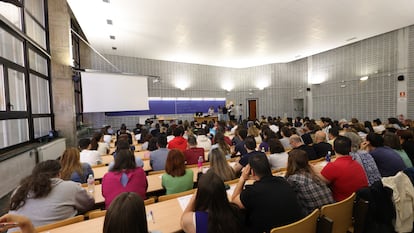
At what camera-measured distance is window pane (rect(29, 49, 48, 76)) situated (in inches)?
225

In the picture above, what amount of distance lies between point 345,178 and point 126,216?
8.12ft

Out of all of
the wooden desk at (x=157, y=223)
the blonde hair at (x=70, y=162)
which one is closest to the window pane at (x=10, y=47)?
the blonde hair at (x=70, y=162)

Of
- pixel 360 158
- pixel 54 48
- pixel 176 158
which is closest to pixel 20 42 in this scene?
pixel 54 48

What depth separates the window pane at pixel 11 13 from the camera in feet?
14.2

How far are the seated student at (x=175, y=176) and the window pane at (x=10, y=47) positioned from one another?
4413mm

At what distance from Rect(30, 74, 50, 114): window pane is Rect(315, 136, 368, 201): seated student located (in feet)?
23.9

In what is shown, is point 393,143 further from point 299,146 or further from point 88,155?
point 88,155

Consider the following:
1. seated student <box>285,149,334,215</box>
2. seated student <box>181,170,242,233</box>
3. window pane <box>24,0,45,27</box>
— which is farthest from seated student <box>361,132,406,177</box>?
window pane <box>24,0,45,27</box>

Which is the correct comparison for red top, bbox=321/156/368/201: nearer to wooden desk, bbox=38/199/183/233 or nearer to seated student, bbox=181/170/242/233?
seated student, bbox=181/170/242/233

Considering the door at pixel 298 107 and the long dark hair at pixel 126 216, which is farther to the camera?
the door at pixel 298 107

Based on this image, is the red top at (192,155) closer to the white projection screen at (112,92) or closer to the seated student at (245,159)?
the seated student at (245,159)

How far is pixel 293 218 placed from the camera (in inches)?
69.7

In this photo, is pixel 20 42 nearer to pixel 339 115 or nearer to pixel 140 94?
pixel 140 94

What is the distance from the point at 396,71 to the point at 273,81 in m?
7.11
